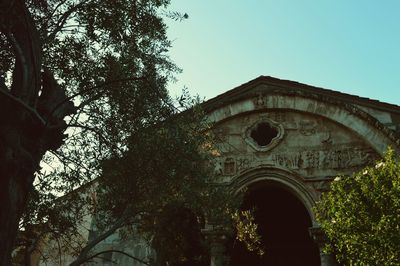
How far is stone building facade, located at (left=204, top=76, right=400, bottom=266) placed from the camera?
39.7 ft

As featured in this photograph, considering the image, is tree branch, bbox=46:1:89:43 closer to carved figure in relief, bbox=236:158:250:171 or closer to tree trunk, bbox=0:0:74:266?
tree trunk, bbox=0:0:74:266

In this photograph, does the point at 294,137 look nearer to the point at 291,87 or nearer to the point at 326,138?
the point at 326,138

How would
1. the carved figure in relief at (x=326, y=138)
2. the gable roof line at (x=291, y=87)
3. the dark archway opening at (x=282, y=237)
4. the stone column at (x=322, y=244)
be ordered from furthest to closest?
the dark archway opening at (x=282, y=237)
the gable roof line at (x=291, y=87)
the carved figure in relief at (x=326, y=138)
the stone column at (x=322, y=244)

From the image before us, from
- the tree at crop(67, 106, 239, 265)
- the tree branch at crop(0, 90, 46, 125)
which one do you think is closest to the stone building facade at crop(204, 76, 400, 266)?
the tree at crop(67, 106, 239, 265)

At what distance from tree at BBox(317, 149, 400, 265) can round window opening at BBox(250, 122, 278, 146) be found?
3.25m

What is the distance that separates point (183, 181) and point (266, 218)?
8.81 meters

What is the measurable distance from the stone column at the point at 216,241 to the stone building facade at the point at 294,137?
3 centimetres

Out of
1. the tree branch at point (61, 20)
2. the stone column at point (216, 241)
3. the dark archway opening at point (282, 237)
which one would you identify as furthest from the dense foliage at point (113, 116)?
the dark archway opening at point (282, 237)

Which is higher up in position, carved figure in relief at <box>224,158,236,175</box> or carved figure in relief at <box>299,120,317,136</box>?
carved figure in relief at <box>299,120,317,136</box>

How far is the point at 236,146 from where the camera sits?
13047mm

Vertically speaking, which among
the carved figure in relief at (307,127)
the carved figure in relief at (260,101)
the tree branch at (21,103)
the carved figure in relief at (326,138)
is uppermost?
the carved figure in relief at (260,101)

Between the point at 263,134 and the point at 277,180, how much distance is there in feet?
5.72

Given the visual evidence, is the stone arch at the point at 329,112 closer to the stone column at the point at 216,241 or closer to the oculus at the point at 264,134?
the oculus at the point at 264,134

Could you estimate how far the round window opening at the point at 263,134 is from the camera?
13.2 m
